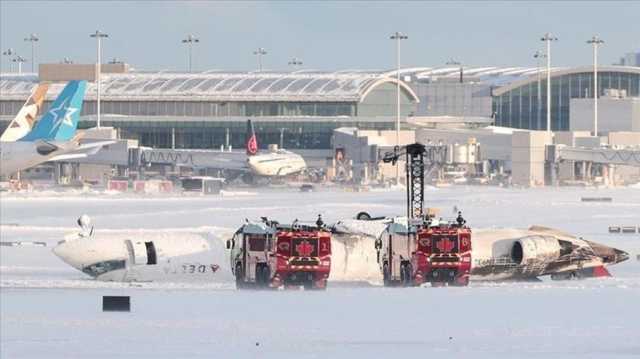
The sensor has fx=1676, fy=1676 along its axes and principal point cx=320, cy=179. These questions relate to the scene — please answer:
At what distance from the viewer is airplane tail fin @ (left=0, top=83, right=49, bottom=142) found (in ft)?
465

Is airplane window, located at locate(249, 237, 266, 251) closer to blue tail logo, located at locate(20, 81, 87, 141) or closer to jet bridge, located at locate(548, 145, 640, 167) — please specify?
blue tail logo, located at locate(20, 81, 87, 141)

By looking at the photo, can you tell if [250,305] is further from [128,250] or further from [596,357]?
[596,357]

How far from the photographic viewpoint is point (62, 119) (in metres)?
133

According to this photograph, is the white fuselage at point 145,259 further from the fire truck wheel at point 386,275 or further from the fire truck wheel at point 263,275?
the fire truck wheel at point 386,275

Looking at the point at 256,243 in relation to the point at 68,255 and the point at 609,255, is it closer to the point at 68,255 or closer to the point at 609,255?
the point at 68,255

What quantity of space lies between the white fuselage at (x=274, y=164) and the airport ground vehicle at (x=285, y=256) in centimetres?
13108

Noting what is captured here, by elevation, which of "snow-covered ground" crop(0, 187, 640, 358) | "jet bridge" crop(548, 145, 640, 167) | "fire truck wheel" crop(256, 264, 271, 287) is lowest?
"snow-covered ground" crop(0, 187, 640, 358)

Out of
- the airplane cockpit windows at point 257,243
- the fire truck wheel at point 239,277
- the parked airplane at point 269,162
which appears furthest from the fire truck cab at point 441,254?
the parked airplane at point 269,162

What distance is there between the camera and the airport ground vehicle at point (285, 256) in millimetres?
59562

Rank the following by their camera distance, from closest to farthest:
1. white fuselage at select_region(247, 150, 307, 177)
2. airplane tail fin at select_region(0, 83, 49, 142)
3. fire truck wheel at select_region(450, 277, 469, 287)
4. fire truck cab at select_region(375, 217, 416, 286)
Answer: fire truck cab at select_region(375, 217, 416, 286) < fire truck wheel at select_region(450, 277, 469, 287) < airplane tail fin at select_region(0, 83, 49, 142) < white fuselage at select_region(247, 150, 307, 177)

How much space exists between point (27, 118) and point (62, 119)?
1246 centimetres

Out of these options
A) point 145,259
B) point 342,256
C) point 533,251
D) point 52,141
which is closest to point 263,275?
point 342,256

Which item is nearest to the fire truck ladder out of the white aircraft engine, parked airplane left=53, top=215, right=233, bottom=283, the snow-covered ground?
the white aircraft engine

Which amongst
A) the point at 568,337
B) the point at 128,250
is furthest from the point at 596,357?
the point at 128,250
